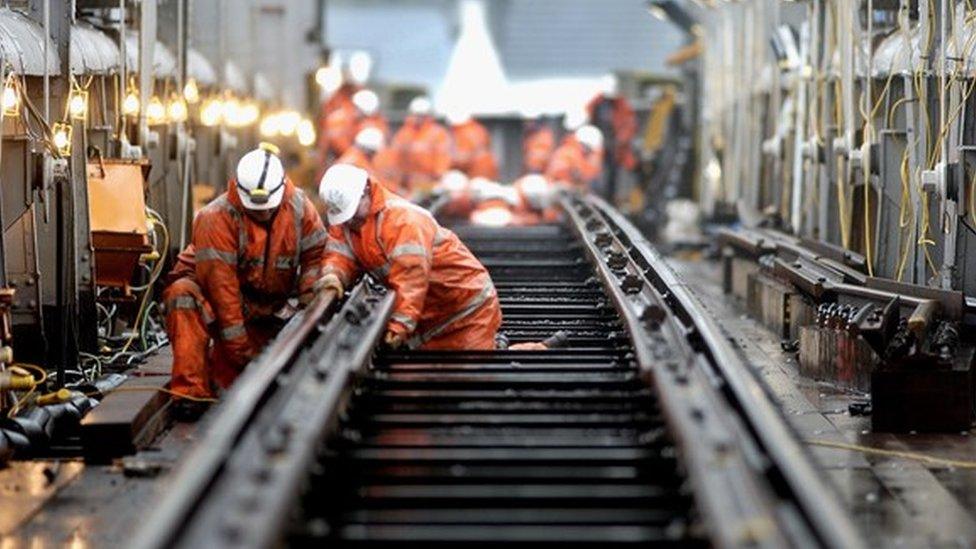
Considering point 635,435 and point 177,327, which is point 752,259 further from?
point 635,435

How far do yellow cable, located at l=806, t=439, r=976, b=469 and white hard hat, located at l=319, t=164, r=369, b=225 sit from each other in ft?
9.52

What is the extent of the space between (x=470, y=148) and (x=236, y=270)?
21360mm

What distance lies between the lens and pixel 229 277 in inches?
471

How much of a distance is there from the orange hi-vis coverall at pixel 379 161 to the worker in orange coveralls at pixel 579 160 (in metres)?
2.52

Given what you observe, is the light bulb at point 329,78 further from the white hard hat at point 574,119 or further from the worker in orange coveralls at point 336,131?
the white hard hat at point 574,119

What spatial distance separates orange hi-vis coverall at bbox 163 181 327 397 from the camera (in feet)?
39.2

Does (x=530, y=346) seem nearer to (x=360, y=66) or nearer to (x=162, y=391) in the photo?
(x=162, y=391)

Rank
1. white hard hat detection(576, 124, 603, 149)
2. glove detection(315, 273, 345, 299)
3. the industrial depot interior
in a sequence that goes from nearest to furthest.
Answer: the industrial depot interior → glove detection(315, 273, 345, 299) → white hard hat detection(576, 124, 603, 149)

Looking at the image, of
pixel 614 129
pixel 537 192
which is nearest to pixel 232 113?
pixel 537 192

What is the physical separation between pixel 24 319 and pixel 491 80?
1163 inches

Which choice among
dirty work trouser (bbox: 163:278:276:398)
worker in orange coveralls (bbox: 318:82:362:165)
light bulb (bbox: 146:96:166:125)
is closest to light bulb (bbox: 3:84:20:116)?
dirty work trouser (bbox: 163:278:276:398)

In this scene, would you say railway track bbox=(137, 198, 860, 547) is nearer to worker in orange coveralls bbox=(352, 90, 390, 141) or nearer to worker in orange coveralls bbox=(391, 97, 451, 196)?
worker in orange coveralls bbox=(391, 97, 451, 196)

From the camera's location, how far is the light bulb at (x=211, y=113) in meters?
20.8

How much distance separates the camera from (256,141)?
86.3ft
